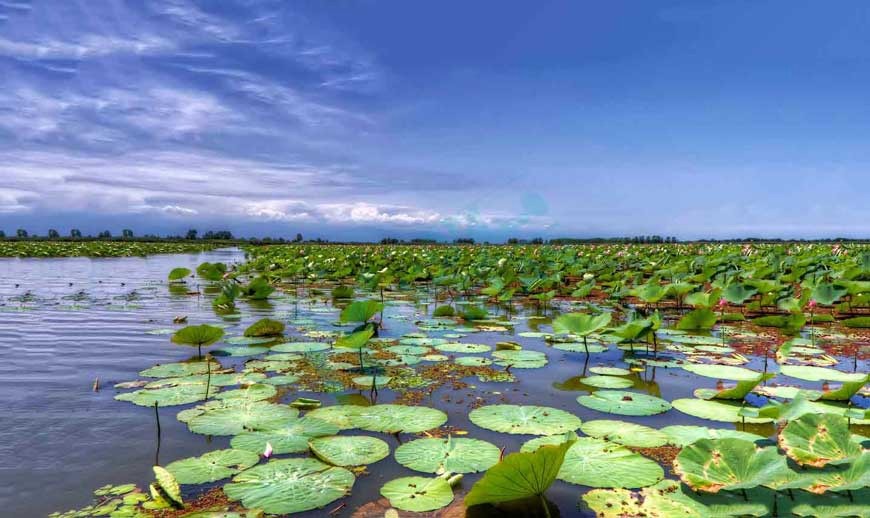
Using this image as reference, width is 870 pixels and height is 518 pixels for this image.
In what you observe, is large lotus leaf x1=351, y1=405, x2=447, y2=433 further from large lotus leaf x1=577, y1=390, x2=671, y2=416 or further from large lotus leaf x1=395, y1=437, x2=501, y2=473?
large lotus leaf x1=577, y1=390, x2=671, y2=416

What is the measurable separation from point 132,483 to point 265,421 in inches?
33.5

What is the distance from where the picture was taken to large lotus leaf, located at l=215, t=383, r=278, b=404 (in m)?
3.66

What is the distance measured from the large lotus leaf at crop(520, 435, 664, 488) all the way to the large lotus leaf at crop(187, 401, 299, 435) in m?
1.57

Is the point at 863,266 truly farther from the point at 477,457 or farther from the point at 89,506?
the point at 89,506

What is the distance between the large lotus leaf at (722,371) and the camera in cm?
431

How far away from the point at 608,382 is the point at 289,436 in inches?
105

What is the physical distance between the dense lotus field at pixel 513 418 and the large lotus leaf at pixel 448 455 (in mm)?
11

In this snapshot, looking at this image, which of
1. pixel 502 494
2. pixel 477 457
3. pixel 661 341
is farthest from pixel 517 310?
pixel 502 494

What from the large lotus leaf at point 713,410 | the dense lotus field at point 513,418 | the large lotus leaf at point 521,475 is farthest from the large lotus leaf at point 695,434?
the large lotus leaf at point 521,475

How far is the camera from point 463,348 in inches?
218

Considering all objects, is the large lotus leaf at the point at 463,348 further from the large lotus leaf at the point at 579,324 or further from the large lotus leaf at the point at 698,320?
the large lotus leaf at the point at 698,320

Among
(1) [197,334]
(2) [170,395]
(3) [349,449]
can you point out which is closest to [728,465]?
(3) [349,449]

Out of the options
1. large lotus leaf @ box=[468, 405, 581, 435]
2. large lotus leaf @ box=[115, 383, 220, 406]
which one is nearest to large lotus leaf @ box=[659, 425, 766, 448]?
large lotus leaf @ box=[468, 405, 581, 435]

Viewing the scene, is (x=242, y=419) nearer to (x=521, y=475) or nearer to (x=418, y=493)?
(x=418, y=493)
